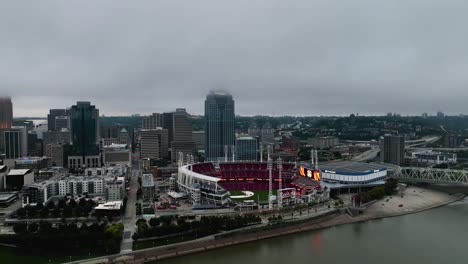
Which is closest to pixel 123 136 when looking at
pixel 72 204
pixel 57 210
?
pixel 72 204

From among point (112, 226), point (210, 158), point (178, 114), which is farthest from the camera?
point (178, 114)

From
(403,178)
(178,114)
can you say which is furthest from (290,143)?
(403,178)

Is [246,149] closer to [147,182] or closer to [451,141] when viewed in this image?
[147,182]

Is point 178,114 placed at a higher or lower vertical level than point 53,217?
higher

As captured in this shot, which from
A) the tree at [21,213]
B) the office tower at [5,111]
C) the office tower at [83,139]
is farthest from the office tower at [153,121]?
the tree at [21,213]

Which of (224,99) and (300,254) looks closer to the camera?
(300,254)

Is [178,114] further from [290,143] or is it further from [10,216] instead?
[10,216]

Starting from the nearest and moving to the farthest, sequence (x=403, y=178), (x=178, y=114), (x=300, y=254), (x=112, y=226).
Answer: (x=300, y=254) < (x=112, y=226) < (x=403, y=178) < (x=178, y=114)
